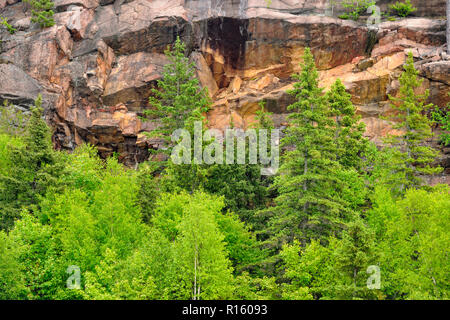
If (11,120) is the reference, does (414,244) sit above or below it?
below

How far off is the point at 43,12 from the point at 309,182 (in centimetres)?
3559

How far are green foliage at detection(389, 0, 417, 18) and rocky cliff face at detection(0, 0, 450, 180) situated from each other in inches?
46.3

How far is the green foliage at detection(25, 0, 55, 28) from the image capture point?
44.9 metres

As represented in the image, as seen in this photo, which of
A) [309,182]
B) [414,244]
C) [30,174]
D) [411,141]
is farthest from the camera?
[411,141]

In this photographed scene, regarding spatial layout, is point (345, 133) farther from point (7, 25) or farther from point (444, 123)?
point (7, 25)

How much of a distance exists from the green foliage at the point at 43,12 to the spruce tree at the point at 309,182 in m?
31.1

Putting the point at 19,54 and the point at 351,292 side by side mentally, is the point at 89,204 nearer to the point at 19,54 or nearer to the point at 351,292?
the point at 351,292

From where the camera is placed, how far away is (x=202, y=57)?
4525 cm

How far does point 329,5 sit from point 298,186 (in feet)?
96.7

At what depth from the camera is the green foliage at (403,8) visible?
44.5m

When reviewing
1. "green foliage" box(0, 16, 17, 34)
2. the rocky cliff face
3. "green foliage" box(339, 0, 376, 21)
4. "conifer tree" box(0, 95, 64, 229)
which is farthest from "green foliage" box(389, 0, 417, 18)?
"green foliage" box(0, 16, 17, 34)

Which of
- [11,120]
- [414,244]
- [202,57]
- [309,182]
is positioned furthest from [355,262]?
[202,57]

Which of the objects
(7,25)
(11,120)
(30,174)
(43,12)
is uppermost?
(43,12)
